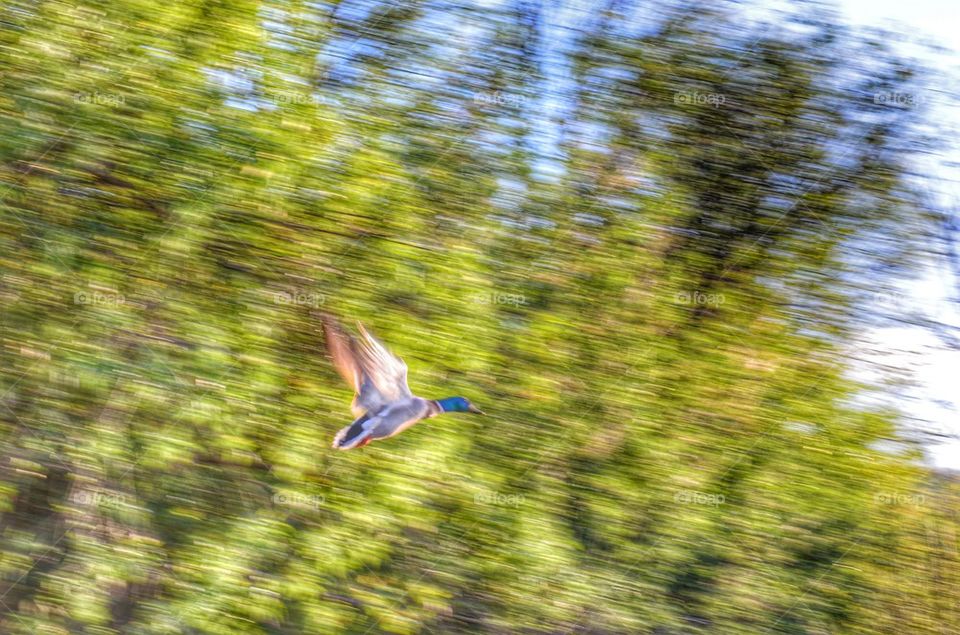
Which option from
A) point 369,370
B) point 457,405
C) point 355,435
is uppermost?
point 369,370

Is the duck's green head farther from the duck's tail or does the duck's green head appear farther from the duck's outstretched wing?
the duck's tail

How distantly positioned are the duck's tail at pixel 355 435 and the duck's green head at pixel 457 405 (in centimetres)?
31

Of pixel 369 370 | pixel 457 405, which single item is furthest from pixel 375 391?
pixel 457 405

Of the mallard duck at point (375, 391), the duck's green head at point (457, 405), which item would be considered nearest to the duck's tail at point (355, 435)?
the mallard duck at point (375, 391)

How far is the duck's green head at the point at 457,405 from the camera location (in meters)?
3.95

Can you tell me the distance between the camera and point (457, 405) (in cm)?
396

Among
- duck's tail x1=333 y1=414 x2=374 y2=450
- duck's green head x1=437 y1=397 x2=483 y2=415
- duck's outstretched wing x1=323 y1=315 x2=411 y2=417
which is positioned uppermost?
duck's outstretched wing x1=323 y1=315 x2=411 y2=417

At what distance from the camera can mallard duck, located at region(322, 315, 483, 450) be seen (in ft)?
12.7

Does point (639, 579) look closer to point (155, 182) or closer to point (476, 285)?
point (476, 285)

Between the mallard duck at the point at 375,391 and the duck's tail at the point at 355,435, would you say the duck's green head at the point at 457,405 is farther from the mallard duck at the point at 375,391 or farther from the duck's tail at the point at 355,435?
the duck's tail at the point at 355,435

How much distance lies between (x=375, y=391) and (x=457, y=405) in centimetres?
35

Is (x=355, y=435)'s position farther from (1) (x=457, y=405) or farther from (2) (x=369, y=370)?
(1) (x=457, y=405)

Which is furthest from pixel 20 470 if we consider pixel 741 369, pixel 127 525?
pixel 741 369

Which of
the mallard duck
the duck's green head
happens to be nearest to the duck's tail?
the mallard duck
